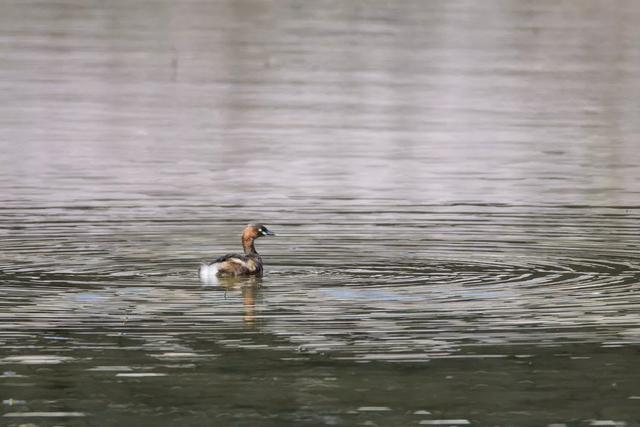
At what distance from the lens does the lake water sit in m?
10.9

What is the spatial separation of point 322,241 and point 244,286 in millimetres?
2295

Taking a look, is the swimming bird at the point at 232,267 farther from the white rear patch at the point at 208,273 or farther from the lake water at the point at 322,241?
the lake water at the point at 322,241

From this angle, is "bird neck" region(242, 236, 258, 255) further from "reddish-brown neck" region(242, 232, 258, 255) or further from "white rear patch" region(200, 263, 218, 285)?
"white rear patch" region(200, 263, 218, 285)

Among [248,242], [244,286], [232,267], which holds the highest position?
[248,242]

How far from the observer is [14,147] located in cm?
2542

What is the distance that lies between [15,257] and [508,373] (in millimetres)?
5670

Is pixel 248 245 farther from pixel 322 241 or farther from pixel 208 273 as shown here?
pixel 322 241

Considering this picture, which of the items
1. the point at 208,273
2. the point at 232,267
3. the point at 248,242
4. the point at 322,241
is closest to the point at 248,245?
the point at 248,242

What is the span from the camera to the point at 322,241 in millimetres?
16797

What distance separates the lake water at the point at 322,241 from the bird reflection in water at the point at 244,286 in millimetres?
49

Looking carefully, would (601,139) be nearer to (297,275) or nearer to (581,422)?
(297,275)

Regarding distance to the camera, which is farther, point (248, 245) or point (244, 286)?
point (248, 245)

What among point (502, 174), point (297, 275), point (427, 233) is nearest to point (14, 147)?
point (502, 174)

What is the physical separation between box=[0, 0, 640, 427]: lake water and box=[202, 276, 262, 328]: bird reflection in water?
49 mm
